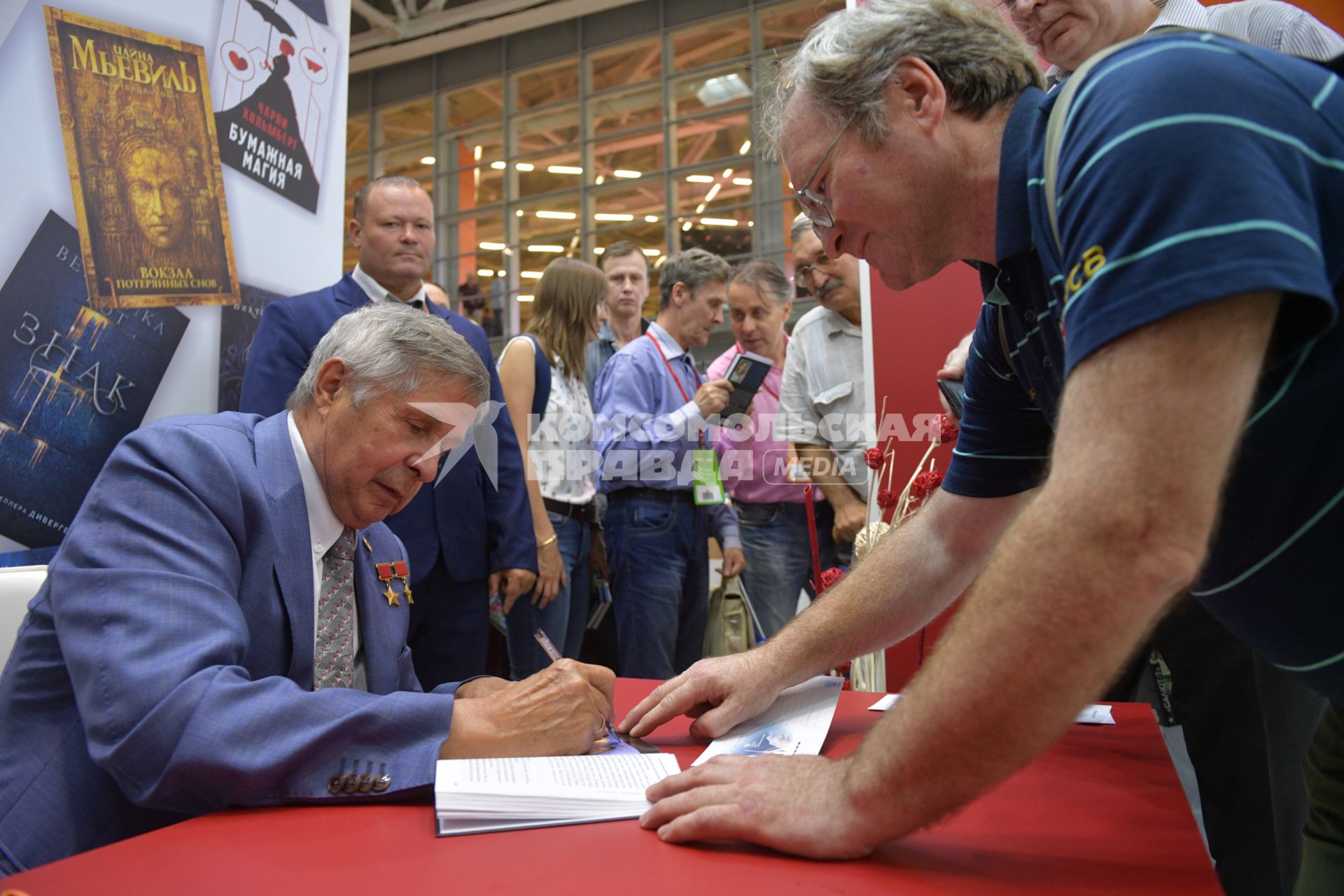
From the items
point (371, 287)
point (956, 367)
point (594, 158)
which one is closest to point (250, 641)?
point (956, 367)

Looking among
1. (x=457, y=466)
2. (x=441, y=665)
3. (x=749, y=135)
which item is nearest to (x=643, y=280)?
(x=457, y=466)

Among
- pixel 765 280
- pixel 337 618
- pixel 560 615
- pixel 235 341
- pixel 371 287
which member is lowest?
pixel 560 615

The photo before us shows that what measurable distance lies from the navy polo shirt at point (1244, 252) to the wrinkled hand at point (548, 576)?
2.34 m

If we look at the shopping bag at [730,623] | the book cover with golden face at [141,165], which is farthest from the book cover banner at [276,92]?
the shopping bag at [730,623]

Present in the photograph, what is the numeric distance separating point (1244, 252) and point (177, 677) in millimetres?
1049

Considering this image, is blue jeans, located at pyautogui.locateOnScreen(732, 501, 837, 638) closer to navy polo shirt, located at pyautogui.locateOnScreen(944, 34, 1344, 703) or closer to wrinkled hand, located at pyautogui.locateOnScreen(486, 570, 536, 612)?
wrinkled hand, located at pyautogui.locateOnScreen(486, 570, 536, 612)

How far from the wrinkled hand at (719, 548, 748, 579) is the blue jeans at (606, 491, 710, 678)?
13.9 inches

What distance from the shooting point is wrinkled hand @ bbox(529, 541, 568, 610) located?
9.98 feet

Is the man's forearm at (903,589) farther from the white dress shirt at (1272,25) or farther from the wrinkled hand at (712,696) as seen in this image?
the white dress shirt at (1272,25)

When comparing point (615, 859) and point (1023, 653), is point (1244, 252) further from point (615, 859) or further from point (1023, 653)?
point (615, 859)

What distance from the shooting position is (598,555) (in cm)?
357

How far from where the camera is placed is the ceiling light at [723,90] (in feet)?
38.4

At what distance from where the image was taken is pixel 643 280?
4.23 metres

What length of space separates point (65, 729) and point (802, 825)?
0.89 m
